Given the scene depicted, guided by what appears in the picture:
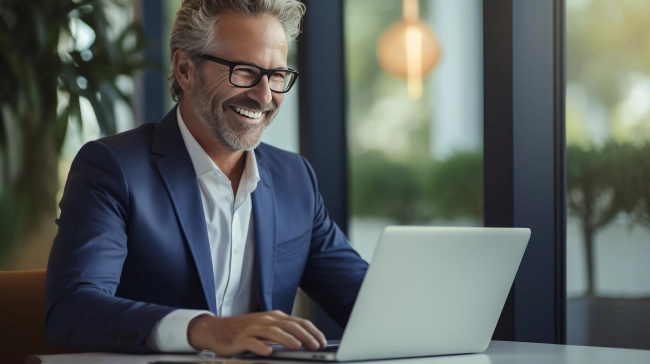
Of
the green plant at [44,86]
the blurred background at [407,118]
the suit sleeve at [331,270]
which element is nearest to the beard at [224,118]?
the suit sleeve at [331,270]

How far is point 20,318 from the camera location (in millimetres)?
1761

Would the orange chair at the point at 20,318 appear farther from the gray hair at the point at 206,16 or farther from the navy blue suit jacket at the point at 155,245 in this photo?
the gray hair at the point at 206,16

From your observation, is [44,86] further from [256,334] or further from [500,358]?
[500,358]

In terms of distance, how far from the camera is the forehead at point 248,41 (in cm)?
192

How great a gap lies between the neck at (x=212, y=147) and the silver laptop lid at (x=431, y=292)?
0.85 meters

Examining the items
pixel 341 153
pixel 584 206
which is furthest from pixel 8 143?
pixel 584 206

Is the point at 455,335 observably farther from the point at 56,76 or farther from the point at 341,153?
the point at 56,76

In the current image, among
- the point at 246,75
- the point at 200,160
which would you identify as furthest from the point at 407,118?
the point at 200,160

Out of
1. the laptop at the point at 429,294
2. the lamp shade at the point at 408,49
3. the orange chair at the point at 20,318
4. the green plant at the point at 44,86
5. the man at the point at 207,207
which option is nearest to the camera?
the laptop at the point at 429,294

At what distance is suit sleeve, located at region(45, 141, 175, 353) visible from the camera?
52.6 inches

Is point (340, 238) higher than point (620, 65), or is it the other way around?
point (620, 65)

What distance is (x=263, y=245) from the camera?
6.25 ft

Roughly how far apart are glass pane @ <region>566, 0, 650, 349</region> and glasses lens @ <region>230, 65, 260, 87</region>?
2.90 feet

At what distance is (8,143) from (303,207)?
239cm
